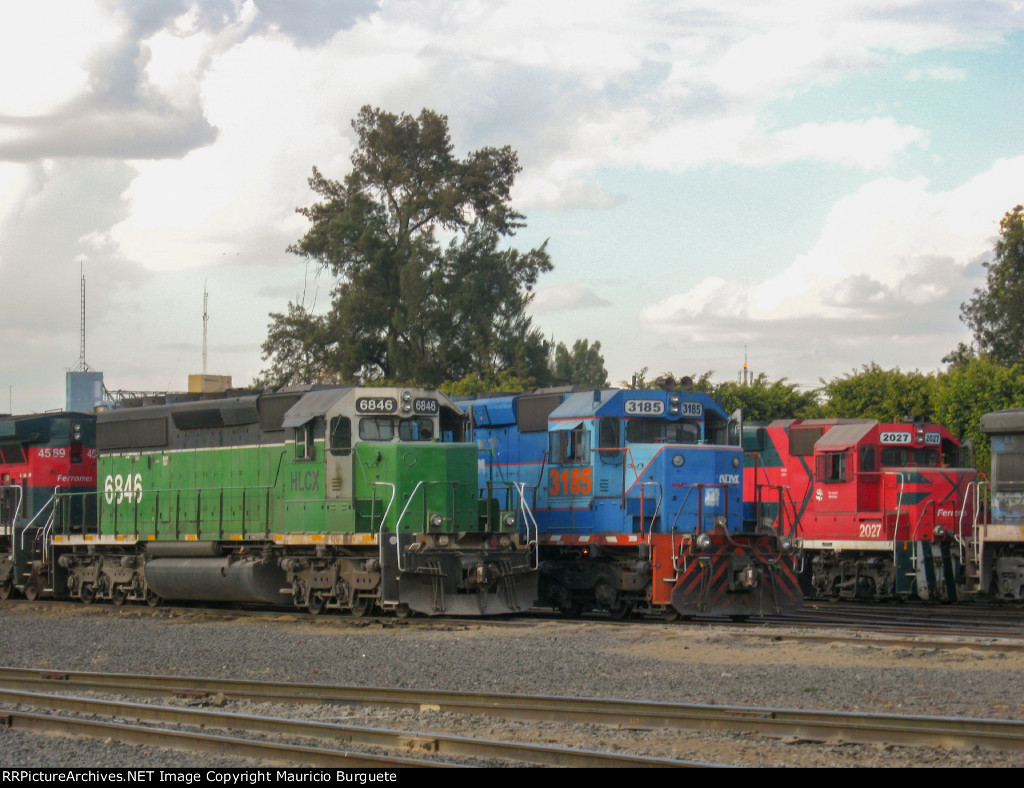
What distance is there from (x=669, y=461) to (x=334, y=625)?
5042 mm

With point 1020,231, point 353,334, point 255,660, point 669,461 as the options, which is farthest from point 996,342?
point 255,660

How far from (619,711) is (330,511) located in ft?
27.1

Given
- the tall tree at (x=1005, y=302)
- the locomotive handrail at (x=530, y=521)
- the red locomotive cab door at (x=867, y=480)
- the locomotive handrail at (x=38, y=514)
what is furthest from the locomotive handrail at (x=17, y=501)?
the tall tree at (x=1005, y=302)

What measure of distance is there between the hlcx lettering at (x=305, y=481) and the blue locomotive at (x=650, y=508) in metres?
2.38

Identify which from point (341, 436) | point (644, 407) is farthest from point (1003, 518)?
point (341, 436)

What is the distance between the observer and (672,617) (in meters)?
16.6

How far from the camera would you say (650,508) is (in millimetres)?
16500

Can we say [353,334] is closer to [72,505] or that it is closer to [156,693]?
[72,505]

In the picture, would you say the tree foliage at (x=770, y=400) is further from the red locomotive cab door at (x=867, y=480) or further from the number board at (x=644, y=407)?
the number board at (x=644, y=407)

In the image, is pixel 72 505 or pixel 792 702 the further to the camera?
pixel 72 505

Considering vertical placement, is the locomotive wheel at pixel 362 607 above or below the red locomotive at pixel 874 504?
below

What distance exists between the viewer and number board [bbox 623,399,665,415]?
1661 cm

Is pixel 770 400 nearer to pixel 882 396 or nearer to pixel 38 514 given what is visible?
pixel 882 396

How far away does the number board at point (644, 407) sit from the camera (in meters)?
16.6
